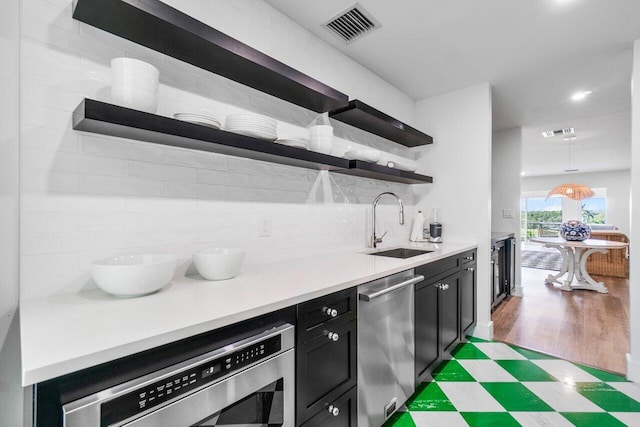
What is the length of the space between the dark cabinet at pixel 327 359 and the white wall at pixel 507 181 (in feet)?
13.1

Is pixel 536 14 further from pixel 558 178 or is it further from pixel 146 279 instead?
pixel 558 178

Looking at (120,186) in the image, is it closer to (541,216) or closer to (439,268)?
(439,268)

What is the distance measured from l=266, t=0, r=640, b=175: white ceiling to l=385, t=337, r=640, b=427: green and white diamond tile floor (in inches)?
99.2

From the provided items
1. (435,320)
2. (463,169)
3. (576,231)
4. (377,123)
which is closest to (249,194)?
(377,123)

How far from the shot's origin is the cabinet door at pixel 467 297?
8.36 ft

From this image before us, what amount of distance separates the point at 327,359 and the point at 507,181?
14.7 ft

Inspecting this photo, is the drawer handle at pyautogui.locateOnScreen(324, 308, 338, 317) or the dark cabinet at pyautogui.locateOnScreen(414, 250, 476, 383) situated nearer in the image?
the drawer handle at pyautogui.locateOnScreen(324, 308, 338, 317)

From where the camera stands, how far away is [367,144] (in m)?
2.68

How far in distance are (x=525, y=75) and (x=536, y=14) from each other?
100 cm

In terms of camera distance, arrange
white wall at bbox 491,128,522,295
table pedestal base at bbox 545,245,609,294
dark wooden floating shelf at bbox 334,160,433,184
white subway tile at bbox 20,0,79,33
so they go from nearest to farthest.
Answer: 1. white subway tile at bbox 20,0,79,33
2. dark wooden floating shelf at bbox 334,160,433,184
3. white wall at bbox 491,128,522,295
4. table pedestal base at bbox 545,245,609,294

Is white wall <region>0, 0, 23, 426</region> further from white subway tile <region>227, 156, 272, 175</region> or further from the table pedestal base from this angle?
the table pedestal base

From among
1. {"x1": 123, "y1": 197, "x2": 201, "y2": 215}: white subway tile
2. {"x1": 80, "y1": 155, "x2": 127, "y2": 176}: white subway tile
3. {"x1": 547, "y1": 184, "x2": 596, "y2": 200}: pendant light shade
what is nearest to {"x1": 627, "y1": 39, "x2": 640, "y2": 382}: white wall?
{"x1": 123, "y1": 197, "x2": 201, "y2": 215}: white subway tile

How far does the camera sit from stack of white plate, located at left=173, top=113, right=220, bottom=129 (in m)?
1.25

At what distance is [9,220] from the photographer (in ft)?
3.25
